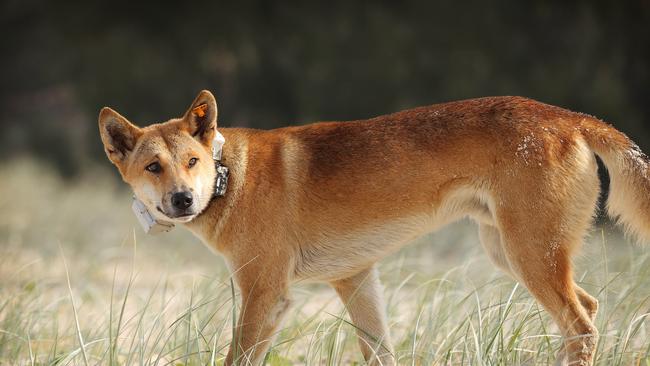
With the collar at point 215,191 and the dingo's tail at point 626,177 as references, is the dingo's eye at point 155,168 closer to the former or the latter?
the collar at point 215,191

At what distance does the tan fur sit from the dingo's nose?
0.05m

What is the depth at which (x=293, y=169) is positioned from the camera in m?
4.12

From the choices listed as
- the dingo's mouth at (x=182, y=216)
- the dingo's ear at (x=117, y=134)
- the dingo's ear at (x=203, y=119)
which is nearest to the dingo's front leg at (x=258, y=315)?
the dingo's mouth at (x=182, y=216)

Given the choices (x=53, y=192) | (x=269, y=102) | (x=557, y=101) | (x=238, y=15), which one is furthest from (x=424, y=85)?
(x=53, y=192)

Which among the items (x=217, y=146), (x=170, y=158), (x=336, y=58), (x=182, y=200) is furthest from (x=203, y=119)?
(x=336, y=58)

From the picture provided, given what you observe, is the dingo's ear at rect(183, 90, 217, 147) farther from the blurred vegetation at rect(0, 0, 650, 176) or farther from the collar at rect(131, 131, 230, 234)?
the blurred vegetation at rect(0, 0, 650, 176)

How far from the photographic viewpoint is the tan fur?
3.66 metres

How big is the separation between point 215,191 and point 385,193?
792mm

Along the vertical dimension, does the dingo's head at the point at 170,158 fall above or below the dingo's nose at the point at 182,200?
above

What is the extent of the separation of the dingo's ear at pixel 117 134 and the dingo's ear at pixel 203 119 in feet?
0.82

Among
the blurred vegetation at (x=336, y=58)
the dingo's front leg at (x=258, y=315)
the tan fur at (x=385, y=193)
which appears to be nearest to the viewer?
the tan fur at (x=385, y=193)

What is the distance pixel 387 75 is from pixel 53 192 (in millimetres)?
5339

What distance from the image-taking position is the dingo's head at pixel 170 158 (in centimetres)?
380

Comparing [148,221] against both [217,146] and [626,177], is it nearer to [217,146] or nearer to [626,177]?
[217,146]
